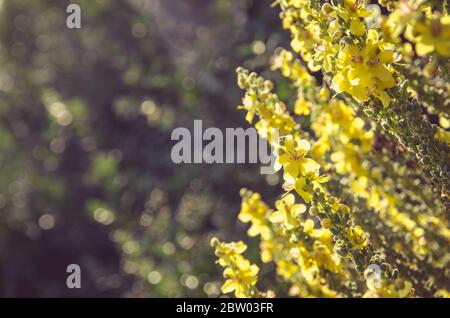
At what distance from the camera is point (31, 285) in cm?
373

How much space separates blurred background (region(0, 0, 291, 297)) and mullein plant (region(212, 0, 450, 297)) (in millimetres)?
977

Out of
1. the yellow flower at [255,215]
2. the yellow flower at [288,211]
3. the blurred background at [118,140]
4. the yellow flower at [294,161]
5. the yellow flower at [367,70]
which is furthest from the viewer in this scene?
the blurred background at [118,140]

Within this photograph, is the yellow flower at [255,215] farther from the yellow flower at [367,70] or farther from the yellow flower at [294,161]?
the yellow flower at [367,70]

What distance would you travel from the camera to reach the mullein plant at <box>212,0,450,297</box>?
3.64 ft

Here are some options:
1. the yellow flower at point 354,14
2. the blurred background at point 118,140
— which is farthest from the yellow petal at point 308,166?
the blurred background at point 118,140

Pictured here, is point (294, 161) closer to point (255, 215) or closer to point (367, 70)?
point (367, 70)

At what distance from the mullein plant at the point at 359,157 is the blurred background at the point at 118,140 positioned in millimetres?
977

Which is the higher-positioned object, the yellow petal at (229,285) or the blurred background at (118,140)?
the blurred background at (118,140)

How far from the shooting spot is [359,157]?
5.71 ft

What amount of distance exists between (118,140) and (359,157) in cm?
238

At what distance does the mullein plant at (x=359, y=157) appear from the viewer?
111 cm

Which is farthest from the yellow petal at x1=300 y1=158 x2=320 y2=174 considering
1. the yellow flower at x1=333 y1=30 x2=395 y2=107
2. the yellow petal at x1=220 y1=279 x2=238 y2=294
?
the yellow petal at x1=220 y1=279 x2=238 y2=294
